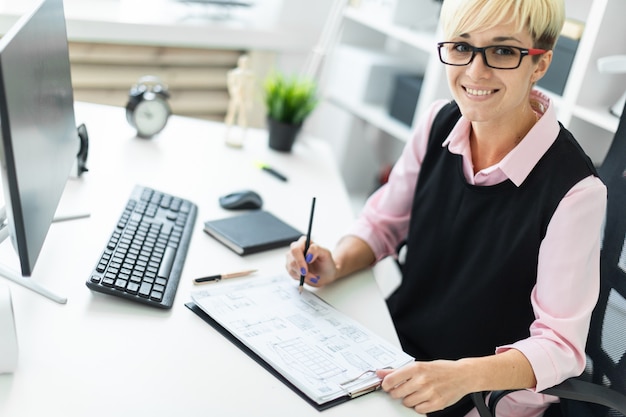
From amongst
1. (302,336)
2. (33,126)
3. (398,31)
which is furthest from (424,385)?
(398,31)

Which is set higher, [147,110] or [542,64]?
[542,64]

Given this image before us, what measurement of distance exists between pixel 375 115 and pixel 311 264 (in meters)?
1.21

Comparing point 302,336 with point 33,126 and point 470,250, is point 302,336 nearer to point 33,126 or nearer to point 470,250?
point 470,250

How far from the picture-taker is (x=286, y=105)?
206cm

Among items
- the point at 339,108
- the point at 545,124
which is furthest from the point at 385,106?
the point at 545,124

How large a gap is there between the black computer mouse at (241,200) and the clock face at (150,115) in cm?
39

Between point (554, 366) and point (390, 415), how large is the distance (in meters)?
0.32

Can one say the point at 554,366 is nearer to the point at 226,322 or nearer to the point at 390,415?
the point at 390,415

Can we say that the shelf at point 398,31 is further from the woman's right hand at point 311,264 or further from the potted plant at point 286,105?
the woman's right hand at point 311,264

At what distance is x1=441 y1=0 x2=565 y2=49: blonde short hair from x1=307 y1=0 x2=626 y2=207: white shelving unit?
47cm

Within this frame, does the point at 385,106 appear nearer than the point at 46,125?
No

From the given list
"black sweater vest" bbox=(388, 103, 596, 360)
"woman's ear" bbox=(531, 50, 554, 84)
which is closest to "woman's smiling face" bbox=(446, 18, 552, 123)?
"woman's ear" bbox=(531, 50, 554, 84)

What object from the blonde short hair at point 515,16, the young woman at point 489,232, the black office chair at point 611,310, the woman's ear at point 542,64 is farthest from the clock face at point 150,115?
the black office chair at point 611,310

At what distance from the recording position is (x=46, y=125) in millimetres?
1211
